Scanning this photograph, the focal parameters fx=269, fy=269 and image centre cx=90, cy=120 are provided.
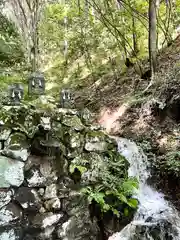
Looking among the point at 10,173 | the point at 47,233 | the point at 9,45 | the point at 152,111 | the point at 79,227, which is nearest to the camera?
the point at 10,173

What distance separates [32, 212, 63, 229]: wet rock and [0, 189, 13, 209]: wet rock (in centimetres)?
45

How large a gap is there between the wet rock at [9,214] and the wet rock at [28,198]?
93mm

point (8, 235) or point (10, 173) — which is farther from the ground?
point (10, 173)

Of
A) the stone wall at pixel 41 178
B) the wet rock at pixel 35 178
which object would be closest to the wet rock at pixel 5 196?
the stone wall at pixel 41 178

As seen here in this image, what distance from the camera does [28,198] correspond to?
3.57 metres

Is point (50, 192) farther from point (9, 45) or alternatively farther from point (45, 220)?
point (9, 45)

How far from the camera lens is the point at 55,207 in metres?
3.72

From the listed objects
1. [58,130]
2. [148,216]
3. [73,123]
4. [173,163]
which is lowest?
[148,216]

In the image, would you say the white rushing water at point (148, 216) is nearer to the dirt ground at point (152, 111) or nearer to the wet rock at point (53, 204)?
the dirt ground at point (152, 111)

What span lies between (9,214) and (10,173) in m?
0.51

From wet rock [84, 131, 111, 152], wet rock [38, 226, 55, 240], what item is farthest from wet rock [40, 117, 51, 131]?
wet rock [38, 226, 55, 240]

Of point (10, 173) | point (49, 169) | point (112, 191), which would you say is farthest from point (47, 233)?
point (112, 191)

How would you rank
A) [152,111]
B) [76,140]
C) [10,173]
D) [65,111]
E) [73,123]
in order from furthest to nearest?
1. [152,111]
2. [65,111]
3. [73,123]
4. [76,140]
5. [10,173]

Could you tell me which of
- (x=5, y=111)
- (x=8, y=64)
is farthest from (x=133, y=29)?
(x=5, y=111)
